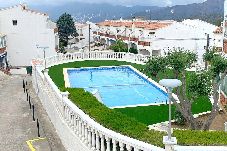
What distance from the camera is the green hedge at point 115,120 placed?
30.0 feet

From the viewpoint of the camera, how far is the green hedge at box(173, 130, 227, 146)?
343 inches

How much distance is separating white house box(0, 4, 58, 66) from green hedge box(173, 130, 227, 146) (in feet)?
135

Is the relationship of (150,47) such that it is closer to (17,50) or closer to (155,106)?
(17,50)

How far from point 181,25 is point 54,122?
34.7 metres

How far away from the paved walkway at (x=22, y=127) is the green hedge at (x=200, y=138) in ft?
20.4

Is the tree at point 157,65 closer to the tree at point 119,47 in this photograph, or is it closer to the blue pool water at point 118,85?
the blue pool water at point 118,85

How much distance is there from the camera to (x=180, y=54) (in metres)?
13.9

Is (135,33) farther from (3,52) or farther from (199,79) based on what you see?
(199,79)

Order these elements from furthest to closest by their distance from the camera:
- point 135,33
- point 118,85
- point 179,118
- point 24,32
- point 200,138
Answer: point 135,33 < point 24,32 < point 118,85 < point 179,118 < point 200,138

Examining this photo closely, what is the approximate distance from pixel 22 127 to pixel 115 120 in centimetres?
785

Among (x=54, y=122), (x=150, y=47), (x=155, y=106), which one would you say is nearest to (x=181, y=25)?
(x=150, y=47)

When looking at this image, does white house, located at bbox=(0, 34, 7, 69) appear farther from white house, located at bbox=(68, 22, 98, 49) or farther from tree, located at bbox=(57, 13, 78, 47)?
white house, located at bbox=(68, 22, 98, 49)

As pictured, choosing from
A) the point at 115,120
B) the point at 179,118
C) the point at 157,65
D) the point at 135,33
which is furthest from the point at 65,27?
the point at 115,120

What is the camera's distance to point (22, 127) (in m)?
17.2
